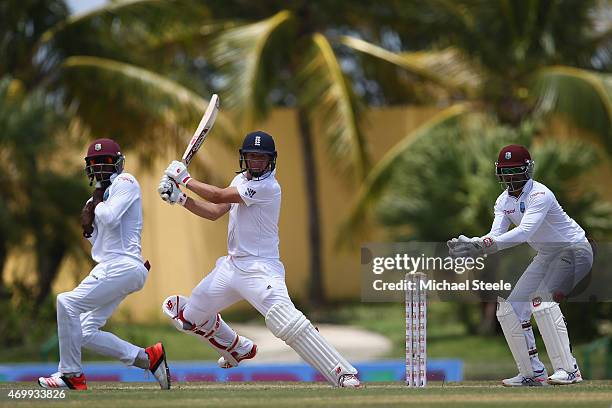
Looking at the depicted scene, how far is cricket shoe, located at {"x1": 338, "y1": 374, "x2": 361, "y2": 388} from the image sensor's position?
359 inches

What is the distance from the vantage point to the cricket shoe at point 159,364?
9.05 meters

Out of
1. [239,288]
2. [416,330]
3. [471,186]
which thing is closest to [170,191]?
[239,288]

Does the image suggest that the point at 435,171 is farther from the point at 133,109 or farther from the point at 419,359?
the point at 419,359

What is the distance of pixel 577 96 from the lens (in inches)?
741

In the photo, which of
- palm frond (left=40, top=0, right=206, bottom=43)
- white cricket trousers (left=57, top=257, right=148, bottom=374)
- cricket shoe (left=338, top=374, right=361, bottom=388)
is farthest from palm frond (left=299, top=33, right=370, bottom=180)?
white cricket trousers (left=57, top=257, right=148, bottom=374)

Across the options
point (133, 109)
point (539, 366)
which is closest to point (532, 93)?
point (133, 109)

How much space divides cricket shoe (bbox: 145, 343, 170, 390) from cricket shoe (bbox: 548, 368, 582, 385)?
2.78m

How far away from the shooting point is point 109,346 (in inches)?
354

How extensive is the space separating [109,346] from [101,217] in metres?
0.89

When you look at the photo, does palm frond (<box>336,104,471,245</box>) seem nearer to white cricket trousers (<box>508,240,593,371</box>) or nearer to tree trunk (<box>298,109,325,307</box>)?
tree trunk (<box>298,109,325,307</box>)

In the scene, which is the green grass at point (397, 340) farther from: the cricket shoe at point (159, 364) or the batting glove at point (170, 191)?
the batting glove at point (170, 191)

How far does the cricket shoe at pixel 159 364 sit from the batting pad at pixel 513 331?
2418 mm

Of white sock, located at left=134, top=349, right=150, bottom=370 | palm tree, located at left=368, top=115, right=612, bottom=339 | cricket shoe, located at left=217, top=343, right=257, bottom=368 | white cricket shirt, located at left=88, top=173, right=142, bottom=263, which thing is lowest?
white sock, located at left=134, top=349, right=150, bottom=370

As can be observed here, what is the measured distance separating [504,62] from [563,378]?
36.5 ft
